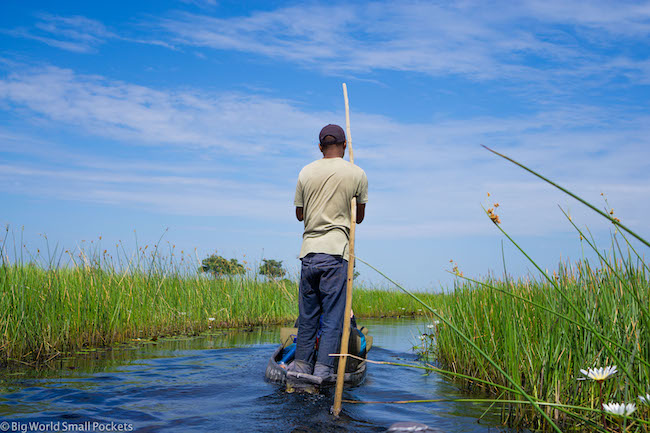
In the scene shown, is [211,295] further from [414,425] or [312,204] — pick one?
[414,425]

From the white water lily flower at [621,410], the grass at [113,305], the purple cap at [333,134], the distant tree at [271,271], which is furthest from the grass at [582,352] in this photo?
the distant tree at [271,271]

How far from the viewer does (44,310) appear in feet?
23.5

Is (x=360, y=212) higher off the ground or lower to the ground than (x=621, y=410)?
higher

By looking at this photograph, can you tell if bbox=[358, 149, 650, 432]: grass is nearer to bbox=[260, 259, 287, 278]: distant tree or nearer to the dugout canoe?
Result: the dugout canoe

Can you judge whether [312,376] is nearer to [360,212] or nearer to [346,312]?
[346,312]

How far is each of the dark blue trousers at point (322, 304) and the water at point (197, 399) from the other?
1.72 feet

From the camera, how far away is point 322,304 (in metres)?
5.67

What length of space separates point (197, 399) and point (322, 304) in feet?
5.78

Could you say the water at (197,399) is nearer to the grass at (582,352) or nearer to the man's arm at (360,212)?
the grass at (582,352)

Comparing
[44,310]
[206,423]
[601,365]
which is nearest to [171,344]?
[44,310]

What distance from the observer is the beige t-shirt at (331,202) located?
5.46 m

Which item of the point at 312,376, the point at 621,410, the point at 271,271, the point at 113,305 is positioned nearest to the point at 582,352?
the point at 621,410

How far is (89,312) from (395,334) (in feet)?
22.9

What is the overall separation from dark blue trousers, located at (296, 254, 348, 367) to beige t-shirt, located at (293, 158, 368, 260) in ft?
0.46
